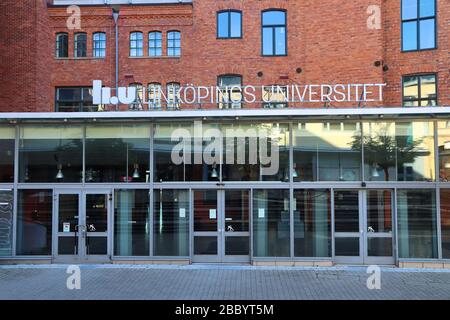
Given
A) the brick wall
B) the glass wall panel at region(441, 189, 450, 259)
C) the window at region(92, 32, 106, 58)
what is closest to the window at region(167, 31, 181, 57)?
the brick wall

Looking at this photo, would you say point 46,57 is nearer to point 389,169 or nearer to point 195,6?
point 195,6

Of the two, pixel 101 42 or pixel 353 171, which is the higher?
pixel 101 42

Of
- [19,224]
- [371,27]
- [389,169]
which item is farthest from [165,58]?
[389,169]

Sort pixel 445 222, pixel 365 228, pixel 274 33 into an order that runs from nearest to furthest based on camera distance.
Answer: pixel 445 222 < pixel 365 228 < pixel 274 33

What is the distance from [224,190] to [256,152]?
1432 mm

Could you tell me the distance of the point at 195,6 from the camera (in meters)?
21.9

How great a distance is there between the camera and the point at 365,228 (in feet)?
46.2

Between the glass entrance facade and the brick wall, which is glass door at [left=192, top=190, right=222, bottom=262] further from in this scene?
the brick wall

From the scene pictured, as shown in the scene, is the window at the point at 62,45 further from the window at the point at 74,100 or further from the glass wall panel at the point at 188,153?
the glass wall panel at the point at 188,153

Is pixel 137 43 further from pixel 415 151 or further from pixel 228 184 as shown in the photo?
pixel 415 151

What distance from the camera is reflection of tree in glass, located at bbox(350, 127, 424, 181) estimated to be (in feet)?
46.5

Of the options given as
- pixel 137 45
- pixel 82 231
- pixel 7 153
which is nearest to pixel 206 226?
pixel 82 231

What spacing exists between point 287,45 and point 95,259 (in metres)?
11.9

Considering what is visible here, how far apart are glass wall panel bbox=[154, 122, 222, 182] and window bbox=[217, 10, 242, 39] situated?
8.22 metres
